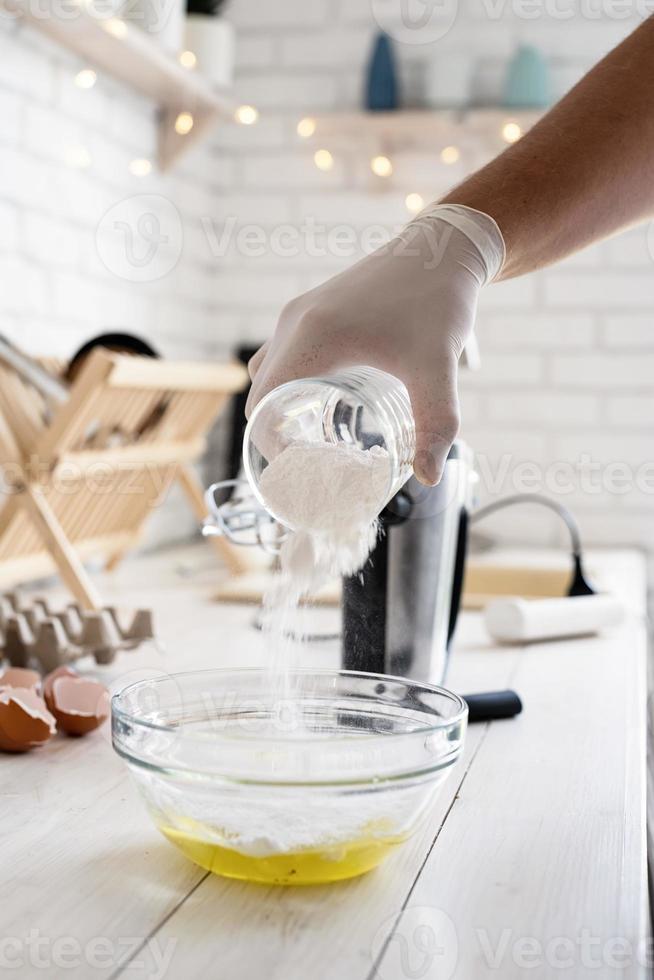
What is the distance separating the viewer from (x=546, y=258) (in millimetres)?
845

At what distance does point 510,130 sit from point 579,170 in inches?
50.9

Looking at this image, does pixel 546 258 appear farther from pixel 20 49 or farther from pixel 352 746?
pixel 20 49

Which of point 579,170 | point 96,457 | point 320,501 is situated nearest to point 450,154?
point 96,457

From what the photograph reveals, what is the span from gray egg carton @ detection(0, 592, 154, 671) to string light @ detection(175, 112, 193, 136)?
4.05ft

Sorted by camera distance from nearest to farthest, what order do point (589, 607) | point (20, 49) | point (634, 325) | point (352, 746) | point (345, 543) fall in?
point (352, 746)
point (345, 543)
point (589, 607)
point (20, 49)
point (634, 325)

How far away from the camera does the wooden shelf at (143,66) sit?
1533mm

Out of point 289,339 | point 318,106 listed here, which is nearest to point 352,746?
point 289,339

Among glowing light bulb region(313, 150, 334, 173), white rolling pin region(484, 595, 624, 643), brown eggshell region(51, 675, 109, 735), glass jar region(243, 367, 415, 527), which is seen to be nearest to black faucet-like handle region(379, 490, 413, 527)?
glass jar region(243, 367, 415, 527)

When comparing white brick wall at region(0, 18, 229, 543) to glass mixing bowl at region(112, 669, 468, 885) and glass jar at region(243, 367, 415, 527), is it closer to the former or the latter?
glass jar at region(243, 367, 415, 527)

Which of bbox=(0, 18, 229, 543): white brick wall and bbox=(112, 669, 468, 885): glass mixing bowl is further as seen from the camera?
bbox=(0, 18, 229, 543): white brick wall

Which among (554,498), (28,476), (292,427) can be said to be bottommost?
(554,498)

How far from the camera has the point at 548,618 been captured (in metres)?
1.23

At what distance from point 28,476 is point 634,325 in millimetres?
1235

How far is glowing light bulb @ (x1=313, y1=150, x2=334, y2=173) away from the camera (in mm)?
2162
